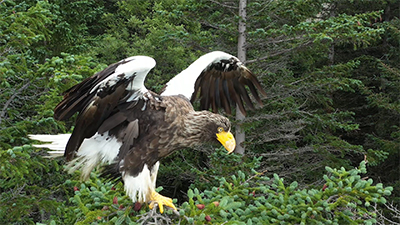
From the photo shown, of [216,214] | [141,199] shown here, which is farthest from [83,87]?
[216,214]

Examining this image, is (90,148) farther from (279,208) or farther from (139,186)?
(279,208)

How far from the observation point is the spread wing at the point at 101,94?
96.9 inches

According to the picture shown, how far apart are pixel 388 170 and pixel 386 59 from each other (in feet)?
11.1

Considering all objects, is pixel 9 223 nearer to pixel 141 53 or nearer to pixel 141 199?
pixel 141 199

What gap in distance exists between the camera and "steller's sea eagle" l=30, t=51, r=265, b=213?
2543 millimetres

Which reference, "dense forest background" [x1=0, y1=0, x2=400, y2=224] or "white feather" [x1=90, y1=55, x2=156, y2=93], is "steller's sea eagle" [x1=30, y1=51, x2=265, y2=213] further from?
"dense forest background" [x1=0, y1=0, x2=400, y2=224]

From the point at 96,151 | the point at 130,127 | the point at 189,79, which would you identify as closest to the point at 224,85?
the point at 189,79

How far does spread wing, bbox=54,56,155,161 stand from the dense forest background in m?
0.57

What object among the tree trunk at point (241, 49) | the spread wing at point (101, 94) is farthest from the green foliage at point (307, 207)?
the tree trunk at point (241, 49)

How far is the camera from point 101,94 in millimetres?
2521

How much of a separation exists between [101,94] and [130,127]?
0.38 metres

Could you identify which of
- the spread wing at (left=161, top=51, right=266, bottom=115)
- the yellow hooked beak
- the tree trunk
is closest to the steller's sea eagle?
the yellow hooked beak

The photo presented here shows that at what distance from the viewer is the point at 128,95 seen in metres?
2.69

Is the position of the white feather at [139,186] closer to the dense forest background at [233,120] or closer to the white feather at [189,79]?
the dense forest background at [233,120]
